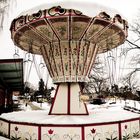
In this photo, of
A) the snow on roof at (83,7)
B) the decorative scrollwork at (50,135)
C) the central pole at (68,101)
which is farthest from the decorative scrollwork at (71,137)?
the snow on roof at (83,7)

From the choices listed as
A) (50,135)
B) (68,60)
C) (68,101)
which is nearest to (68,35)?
(68,60)

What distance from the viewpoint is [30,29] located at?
11992mm

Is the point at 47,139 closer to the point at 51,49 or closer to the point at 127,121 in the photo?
the point at 127,121

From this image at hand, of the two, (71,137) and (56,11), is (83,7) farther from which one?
(71,137)

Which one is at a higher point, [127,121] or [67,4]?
[67,4]

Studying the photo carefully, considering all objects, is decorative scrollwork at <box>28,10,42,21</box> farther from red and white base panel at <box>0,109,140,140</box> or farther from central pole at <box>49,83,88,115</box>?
red and white base panel at <box>0,109,140,140</box>

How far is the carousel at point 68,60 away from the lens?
1009cm

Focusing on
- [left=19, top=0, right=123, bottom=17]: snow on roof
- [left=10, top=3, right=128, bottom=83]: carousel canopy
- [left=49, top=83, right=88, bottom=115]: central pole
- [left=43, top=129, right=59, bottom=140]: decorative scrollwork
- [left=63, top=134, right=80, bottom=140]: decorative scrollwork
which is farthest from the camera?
[left=49, top=83, right=88, bottom=115]: central pole

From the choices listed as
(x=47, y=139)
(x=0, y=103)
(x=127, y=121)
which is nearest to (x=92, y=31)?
(x=127, y=121)

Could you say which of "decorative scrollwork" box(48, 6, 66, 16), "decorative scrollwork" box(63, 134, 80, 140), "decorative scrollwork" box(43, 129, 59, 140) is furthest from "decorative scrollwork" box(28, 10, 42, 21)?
"decorative scrollwork" box(63, 134, 80, 140)

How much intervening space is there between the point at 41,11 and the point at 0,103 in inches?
559

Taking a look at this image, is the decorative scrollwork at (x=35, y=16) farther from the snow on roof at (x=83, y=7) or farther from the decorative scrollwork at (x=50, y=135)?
the decorative scrollwork at (x=50, y=135)

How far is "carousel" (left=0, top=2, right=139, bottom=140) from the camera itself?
10.1 m

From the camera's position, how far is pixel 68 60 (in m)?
12.7
